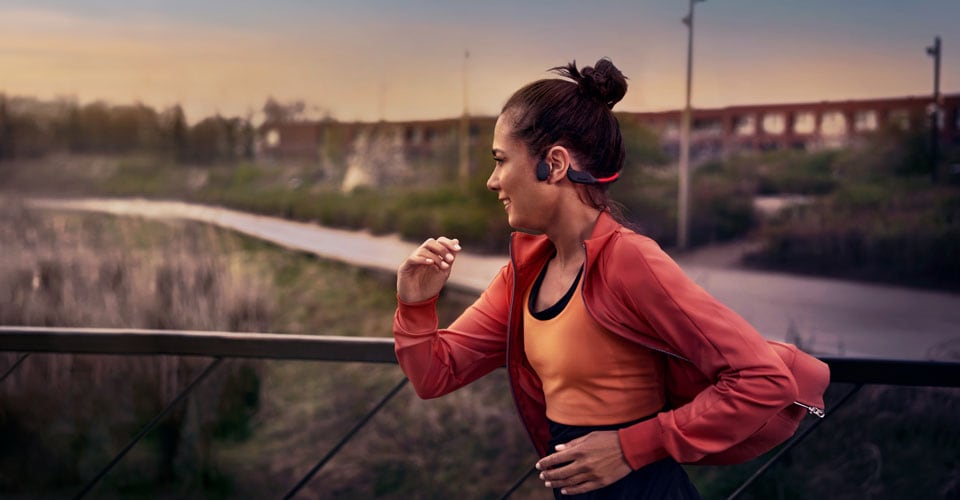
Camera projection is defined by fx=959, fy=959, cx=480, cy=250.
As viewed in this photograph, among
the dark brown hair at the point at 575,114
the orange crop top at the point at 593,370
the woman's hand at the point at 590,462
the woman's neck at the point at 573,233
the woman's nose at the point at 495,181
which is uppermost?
the dark brown hair at the point at 575,114

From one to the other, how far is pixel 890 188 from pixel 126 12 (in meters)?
6.06

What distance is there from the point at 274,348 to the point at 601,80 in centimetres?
98

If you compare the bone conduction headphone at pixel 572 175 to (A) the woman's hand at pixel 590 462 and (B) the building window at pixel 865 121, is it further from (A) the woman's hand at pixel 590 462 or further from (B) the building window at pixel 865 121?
(B) the building window at pixel 865 121

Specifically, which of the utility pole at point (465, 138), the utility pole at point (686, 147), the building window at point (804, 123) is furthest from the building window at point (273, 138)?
the building window at point (804, 123)

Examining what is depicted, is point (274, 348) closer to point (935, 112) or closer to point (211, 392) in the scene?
point (211, 392)

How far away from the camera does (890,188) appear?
6.36 m

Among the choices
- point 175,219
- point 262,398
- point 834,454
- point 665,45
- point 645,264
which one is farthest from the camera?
point 175,219

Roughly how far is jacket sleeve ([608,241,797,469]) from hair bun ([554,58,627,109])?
0.21m

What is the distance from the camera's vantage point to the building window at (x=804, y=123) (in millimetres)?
6328

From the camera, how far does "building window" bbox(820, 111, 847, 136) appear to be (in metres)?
6.31

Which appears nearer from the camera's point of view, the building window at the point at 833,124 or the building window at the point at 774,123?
the building window at the point at 833,124

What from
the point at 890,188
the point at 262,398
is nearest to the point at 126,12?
the point at 262,398

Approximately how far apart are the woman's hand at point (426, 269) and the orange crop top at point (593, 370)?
0.15 metres

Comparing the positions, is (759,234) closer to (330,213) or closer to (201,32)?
(330,213)
